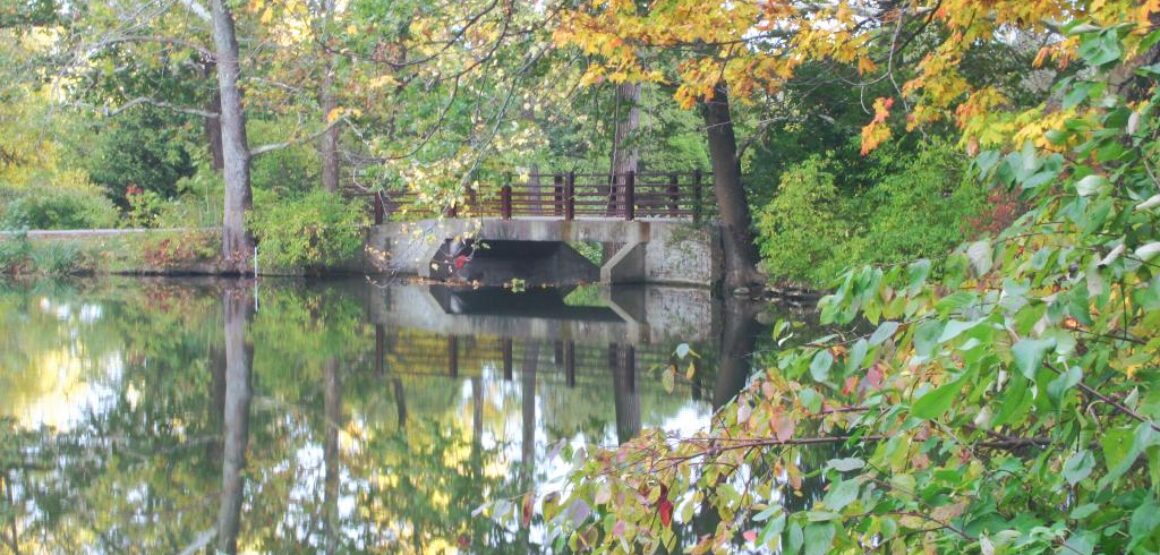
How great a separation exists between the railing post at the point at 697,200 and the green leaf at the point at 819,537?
2075cm

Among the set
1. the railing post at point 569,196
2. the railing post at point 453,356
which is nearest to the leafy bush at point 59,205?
the railing post at point 569,196

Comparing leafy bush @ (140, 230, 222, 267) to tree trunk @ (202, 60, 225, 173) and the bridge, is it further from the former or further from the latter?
tree trunk @ (202, 60, 225, 173)

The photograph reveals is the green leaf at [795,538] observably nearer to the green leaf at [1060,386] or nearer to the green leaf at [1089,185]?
the green leaf at [1060,386]

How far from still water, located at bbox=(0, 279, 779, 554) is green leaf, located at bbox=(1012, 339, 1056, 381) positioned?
5.26 feet

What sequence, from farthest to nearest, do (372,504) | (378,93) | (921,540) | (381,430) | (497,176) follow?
(378,93)
(497,176)
(381,430)
(372,504)
(921,540)

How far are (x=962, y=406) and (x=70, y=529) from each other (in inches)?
253

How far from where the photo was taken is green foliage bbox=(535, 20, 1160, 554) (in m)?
2.64

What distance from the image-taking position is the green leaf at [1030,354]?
7.55ft

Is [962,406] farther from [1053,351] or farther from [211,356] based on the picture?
[211,356]

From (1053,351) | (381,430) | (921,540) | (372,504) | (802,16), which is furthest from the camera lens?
(381,430)

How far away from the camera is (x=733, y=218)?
74.5ft

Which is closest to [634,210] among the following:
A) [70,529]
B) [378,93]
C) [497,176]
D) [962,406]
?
[378,93]

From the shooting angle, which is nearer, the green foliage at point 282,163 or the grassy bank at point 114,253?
the grassy bank at point 114,253

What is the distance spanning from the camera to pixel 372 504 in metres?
9.03
